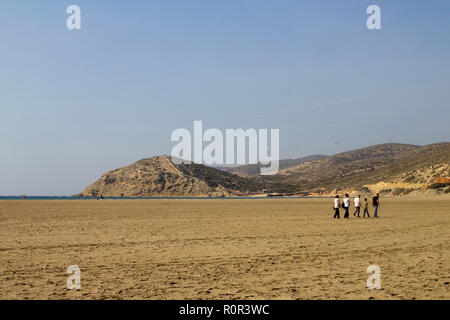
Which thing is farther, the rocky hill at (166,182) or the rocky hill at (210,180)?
the rocky hill at (166,182)

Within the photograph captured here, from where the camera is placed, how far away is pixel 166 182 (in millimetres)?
161625

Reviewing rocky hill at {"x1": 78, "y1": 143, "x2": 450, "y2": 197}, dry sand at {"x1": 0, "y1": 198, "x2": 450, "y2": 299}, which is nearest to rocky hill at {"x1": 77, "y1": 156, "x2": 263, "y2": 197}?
rocky hill at {"x1": 78, "y1": 143, "x2": 450, "y2": 197}

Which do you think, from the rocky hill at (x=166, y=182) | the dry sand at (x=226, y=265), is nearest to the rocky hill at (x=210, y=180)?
the rocky hill at (x=166, y=182)

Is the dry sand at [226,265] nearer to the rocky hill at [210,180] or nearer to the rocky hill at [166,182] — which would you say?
the rocky hill at [210,180]

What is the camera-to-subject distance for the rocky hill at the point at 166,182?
155750 millimetres

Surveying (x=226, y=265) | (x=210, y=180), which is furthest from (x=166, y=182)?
(x=226, y=265)

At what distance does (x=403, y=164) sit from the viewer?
121188 millimetres

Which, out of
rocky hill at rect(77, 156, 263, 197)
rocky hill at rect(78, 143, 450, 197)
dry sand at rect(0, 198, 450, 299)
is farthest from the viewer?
rocky hill at rect(77, 156, 263, 197)

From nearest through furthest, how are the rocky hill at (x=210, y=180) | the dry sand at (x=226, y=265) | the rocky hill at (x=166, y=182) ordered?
1. the dry sand at (x=226, y=265)
2. the rocky hill at (x=210, y=180)
3. the rocky hill at (x=166, y=182)

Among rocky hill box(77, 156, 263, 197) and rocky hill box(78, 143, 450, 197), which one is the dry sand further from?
rocky hill box(77, 156, 263, 197)

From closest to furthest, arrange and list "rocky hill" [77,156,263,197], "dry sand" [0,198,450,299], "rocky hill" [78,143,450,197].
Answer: "dry sand" [0,198,450,299] → "rocky hill" [78,143,450,197] → "rocky hill" [77,156,263,197]

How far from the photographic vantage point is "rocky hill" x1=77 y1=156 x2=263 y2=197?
156m
